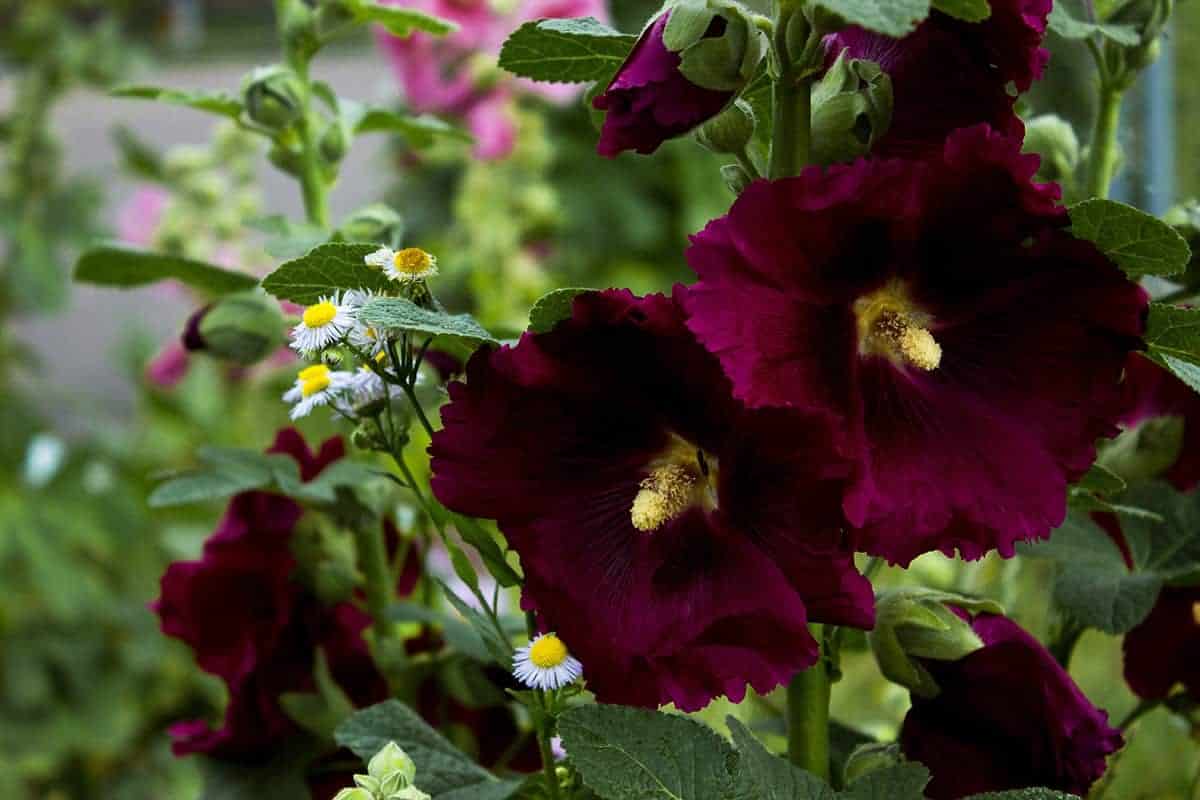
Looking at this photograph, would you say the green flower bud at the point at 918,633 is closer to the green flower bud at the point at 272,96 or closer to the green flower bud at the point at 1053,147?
the green flower bud at the point at 1053,147

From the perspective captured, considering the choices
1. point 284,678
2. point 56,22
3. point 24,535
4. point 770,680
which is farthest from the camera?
point 56,22

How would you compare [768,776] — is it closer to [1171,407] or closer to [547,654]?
[547,654]

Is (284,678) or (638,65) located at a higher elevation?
(638,65)

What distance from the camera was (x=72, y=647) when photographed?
1356 mm

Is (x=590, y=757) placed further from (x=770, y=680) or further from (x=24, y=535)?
(x=24, y=535)

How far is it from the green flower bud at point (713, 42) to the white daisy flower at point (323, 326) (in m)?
0.08

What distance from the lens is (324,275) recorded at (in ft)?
0.99

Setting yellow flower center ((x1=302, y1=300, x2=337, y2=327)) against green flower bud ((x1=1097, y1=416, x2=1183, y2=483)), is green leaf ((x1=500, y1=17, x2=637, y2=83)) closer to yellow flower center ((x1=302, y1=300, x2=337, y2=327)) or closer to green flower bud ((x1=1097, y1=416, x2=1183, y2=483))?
yellow flower center ((x1=302, y1=300, x2=337, y2=327))

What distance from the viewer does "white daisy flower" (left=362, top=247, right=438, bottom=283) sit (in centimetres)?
29

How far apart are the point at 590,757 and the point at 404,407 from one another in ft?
0.38

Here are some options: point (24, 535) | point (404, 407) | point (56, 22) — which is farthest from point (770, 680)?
point (56, 22)

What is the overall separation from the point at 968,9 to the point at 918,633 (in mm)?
134

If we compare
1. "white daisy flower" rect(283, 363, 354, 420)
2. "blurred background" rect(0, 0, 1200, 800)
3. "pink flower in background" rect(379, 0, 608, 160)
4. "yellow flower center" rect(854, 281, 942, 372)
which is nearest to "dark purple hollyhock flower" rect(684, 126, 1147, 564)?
"yellow flower center" rect(854, 281, 942, 372)

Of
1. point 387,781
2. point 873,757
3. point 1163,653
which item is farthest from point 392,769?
point 1163,653
